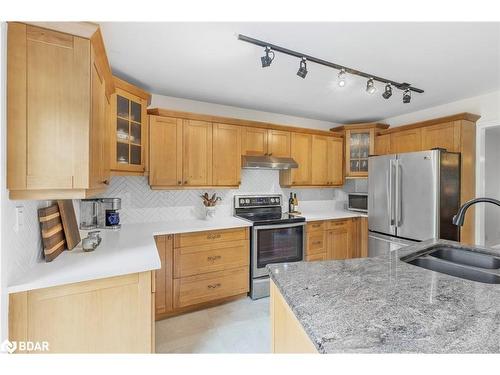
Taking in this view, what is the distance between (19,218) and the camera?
1.24 metres

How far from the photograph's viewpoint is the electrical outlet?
1.22 metres

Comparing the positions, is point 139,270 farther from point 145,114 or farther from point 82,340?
point 145,114

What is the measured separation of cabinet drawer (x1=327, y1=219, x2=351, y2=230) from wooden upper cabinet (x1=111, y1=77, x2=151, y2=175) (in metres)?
2.47

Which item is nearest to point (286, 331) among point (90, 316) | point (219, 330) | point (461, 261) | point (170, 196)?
point (90, 316)

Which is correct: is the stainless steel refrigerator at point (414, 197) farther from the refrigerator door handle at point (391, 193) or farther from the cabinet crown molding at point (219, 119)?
the cabinet crown molding at point (219, 119)

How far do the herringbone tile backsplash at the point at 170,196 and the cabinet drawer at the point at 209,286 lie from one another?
802mm

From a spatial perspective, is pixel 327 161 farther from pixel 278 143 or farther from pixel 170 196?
pixel 170 196

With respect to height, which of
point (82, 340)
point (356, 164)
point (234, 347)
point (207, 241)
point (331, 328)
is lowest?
point (234, 347)

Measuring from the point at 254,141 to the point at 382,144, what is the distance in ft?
6.45

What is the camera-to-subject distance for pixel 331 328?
71 cm

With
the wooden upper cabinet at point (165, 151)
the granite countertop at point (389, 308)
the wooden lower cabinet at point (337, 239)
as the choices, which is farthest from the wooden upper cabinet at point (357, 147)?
the granite countertop at point (389, 308)

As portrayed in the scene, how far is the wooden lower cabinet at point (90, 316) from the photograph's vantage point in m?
1.19

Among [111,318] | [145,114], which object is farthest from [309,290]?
[145,114]
